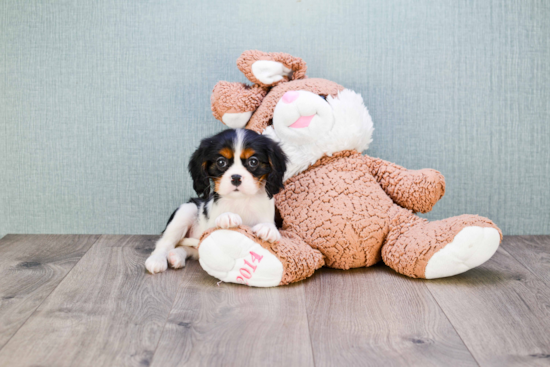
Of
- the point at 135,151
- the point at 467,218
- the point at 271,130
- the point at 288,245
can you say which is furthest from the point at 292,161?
the point at 135,151

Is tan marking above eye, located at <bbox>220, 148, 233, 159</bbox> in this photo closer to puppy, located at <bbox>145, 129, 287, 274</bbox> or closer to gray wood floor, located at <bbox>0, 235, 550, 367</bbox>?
puppy, located at <bbox>145, 129, 287, 274</bbox>

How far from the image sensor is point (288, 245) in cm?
158

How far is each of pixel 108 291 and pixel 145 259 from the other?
0.35 m

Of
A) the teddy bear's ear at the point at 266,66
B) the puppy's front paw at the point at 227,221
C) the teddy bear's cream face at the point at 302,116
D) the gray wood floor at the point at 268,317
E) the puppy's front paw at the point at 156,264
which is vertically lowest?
the gray wood floor at the point at 268,317

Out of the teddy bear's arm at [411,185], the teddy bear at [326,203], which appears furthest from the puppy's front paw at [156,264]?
the teddy bear's arm at [411,185]

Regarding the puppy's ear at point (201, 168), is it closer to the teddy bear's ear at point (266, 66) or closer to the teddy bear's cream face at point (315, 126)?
the teddy bear's cream face at point (315, 126)

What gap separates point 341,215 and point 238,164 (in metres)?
0.41

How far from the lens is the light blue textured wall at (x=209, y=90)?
211 cm

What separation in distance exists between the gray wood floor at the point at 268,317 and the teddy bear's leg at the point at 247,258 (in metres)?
0.04

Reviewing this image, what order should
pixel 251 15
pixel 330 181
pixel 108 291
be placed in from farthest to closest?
pixel 251 15 → pixel 330 181 → pixel 108 291

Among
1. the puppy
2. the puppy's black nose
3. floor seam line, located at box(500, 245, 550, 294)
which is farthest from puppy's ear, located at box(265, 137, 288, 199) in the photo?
floor seam line, located at box(500, 245, 550, 294)

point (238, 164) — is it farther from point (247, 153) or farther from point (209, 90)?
point (209, 90)

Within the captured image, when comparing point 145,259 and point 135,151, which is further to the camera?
point 135,151

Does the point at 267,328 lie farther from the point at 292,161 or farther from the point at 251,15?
the point at 251,15
